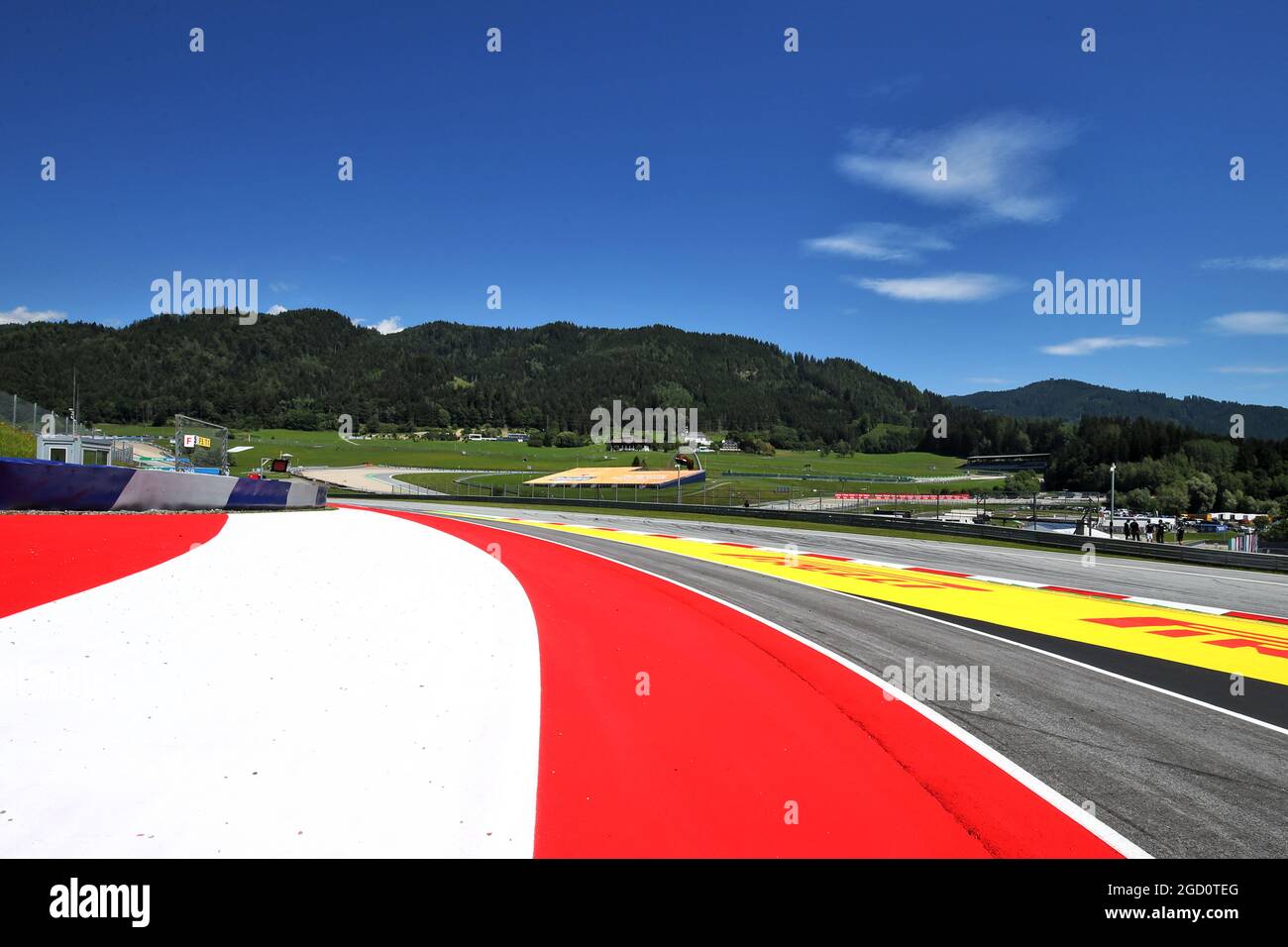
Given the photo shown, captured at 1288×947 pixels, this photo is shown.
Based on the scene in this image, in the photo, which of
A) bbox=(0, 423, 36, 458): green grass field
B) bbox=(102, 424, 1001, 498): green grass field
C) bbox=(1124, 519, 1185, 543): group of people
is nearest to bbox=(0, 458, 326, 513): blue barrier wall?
bbox=(0, 423, 36, 458): green grass field

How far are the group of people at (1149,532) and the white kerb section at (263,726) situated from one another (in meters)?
31.1

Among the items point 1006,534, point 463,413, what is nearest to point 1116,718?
point 1006,534

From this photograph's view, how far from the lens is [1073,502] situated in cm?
6944

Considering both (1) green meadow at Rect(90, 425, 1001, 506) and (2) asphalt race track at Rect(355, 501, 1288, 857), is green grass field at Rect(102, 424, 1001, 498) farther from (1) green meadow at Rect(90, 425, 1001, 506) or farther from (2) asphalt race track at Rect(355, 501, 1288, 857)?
(2) asphalt race track at Rect(355, 501, 1288, 857)

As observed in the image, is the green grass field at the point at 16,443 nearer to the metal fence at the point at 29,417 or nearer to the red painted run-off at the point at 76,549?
the metal fence at the point at 29,417

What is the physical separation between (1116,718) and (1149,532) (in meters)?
50.0

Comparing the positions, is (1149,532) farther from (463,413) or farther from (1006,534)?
(463,413)

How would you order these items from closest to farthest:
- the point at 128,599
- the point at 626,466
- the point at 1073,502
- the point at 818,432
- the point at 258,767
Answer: the point at 258,767 < the point at 128,599 < the point at 1073,502 < the point at 626,466 < the point at 818,432

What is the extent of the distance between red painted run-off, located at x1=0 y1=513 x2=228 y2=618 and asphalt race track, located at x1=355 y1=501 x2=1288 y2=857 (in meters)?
7.34

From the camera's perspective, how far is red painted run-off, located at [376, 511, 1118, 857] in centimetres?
359

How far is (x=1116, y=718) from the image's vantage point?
5730 millimetres
